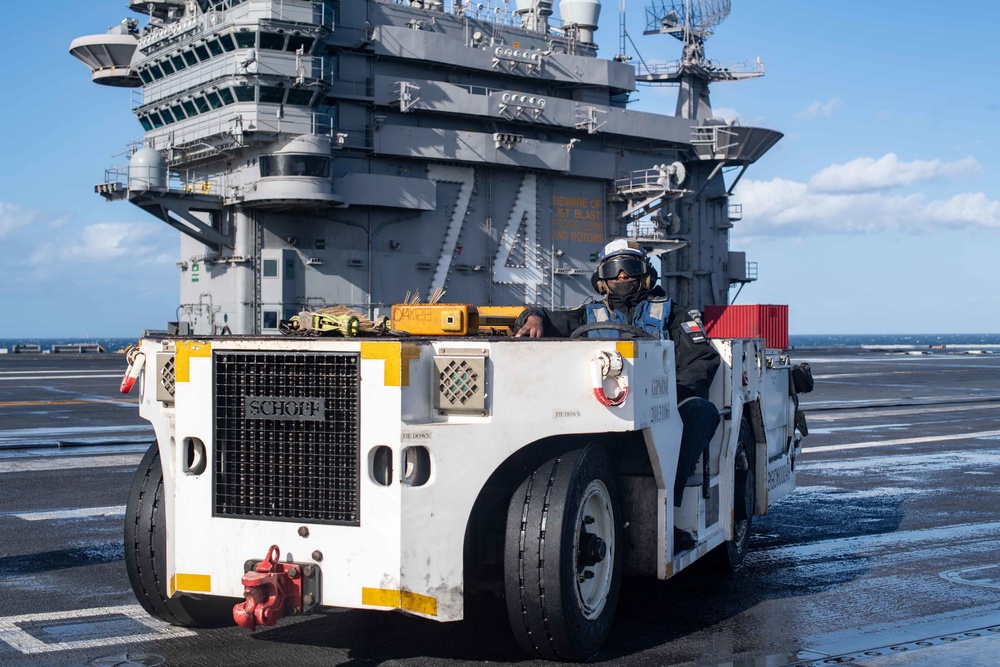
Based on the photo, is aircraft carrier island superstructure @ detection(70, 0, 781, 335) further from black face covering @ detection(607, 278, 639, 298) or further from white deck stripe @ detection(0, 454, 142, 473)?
black face covering @ detection(607, 278, 639, 298)

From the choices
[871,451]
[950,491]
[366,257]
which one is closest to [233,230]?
[366,257]

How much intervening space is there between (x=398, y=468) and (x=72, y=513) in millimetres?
6527

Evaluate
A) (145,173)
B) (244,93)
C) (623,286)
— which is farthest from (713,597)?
(145,173)

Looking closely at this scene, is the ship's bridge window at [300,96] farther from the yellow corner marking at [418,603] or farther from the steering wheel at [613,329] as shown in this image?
the yellow corner marking at [418,603]

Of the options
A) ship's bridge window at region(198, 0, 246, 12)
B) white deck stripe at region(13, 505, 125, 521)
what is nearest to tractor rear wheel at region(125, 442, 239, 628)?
white deck stripe at region(13, 505, 125, 521)

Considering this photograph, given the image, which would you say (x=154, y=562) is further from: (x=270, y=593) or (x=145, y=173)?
(x=145, y=173)

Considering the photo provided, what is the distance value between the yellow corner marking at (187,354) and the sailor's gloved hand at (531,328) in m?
1.83

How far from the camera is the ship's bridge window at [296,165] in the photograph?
36.7 meters

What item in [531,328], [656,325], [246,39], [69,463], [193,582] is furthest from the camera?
[246,39]

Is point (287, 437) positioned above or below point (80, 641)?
above

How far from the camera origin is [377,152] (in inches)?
1563

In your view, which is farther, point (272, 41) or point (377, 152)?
point (377, 152)

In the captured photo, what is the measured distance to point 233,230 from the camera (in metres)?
39.8

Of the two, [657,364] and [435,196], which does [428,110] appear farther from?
[657,364]
